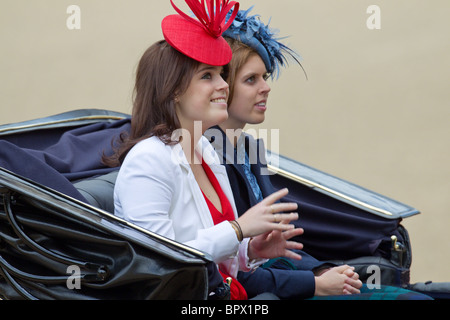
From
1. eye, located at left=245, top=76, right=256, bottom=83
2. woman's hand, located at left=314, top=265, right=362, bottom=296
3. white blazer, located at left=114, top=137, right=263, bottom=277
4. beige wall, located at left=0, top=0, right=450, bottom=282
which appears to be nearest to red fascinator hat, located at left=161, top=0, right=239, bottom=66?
white blazer, located at left=114, top=137, right=263, bottom=277

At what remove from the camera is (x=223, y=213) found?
161 centimetres

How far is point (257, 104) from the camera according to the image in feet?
6.40

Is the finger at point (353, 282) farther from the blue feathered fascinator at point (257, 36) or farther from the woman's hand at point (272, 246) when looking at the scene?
the blue feathered fascinator at point (257, 36)

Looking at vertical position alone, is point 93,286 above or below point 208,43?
below

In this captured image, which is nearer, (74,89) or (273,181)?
(273,181)

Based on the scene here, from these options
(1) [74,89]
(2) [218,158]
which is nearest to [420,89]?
(1) [74,89]

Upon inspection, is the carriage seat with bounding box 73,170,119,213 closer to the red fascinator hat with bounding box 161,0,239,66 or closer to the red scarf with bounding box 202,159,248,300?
the red scarf with bounding box 202,159,248,300

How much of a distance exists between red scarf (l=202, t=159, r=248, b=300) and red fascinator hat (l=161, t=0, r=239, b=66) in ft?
0.90

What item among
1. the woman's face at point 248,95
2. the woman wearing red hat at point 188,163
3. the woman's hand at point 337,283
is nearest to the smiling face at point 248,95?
the woman's face at point 248,95

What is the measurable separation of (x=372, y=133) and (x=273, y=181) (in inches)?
54.4

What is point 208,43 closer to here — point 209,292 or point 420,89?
point 209,292

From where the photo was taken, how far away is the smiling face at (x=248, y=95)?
1.93 metres

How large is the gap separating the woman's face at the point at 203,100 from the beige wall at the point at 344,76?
2.04 m
